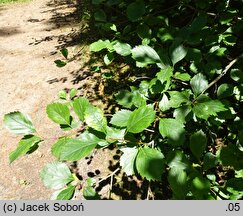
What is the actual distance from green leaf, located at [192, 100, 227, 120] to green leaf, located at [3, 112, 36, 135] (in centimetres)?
69

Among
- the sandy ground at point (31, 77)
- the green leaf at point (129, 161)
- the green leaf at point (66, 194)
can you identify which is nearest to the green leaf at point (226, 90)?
the green leaf at point (129, 161)

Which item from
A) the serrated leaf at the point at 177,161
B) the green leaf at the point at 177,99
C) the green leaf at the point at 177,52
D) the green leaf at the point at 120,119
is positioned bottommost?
the serrated leaf at the point at 177,161

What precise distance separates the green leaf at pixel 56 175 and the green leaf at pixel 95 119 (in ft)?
0.69

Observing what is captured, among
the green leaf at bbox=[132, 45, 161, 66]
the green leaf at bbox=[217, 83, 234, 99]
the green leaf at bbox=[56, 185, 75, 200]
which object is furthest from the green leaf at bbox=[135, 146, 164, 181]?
the green leaf at bbox=[217, 83, 234, 99]

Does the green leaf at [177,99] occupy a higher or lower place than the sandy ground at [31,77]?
higher

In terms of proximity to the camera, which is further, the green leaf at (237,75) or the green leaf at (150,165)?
the green leaf at (237,75)

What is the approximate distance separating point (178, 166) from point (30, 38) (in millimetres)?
7671

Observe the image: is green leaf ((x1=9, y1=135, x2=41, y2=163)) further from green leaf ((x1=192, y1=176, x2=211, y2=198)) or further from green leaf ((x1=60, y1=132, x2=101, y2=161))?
green leaf ((x1=192, y1=176, x2=211, y2=198))

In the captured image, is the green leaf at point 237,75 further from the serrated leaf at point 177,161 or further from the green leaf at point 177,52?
the serrated leaf at point 177,161

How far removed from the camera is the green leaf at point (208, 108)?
1.14 metres

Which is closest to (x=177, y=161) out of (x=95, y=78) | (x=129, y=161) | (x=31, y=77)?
(x=129, y=161)

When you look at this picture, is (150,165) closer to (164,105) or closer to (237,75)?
(164,105)

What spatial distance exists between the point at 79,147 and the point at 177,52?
664 millimetres

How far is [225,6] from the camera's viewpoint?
1831mm
